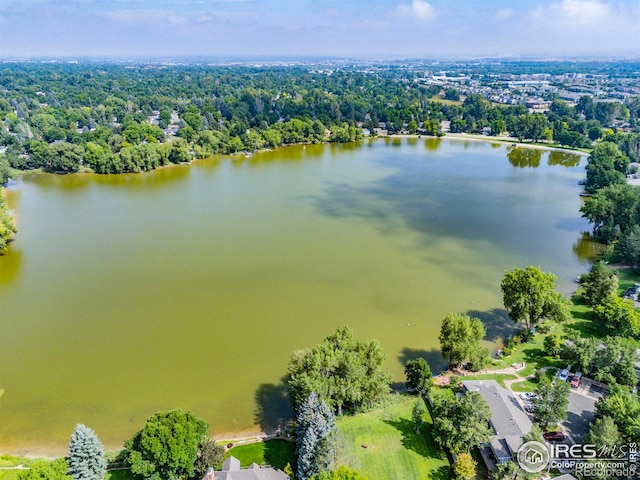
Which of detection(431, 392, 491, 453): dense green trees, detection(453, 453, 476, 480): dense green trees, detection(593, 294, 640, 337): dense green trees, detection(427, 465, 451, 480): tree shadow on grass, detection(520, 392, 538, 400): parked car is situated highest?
detection(593, 294, 640, 337): dense green trees

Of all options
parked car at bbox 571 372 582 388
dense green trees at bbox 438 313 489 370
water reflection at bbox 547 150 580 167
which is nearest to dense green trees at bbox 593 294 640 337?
parked car at bbox 571 372 582 388

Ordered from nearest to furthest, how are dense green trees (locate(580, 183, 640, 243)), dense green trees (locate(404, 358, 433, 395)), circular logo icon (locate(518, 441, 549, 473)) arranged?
circular logo icon (locate(518, 441, 549, 473)) < dense green trees (locate(404, 358, 433, 395)) < dense green trees (locate(580, 183, 640, 243))

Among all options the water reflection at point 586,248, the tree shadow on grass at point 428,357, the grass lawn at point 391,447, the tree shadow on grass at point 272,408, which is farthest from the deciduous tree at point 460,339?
the water reflection at point 586,248

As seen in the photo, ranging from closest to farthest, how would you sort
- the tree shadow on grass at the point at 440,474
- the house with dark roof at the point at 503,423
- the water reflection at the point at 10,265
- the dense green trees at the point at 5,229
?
the tree shadow on grass at the point at 440,474 → the house with dark roof at the point at 503,423 → the water reflection at the point at 10,265 → the dense green trees at the point at 5,229

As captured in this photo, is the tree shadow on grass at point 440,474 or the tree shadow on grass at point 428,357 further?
the tree shadow on grass at point 428,357

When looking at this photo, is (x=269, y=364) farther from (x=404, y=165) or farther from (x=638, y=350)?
(x=404, y=165)

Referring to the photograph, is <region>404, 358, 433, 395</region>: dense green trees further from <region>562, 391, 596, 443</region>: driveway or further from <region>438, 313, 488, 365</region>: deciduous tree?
<region>562, 391, 596, 443</region>: driveway

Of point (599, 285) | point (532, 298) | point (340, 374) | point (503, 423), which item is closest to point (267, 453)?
point (340, 374)

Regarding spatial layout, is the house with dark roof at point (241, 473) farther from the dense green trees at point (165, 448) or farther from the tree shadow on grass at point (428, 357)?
the tree shadow on grass at point (428, 357)
